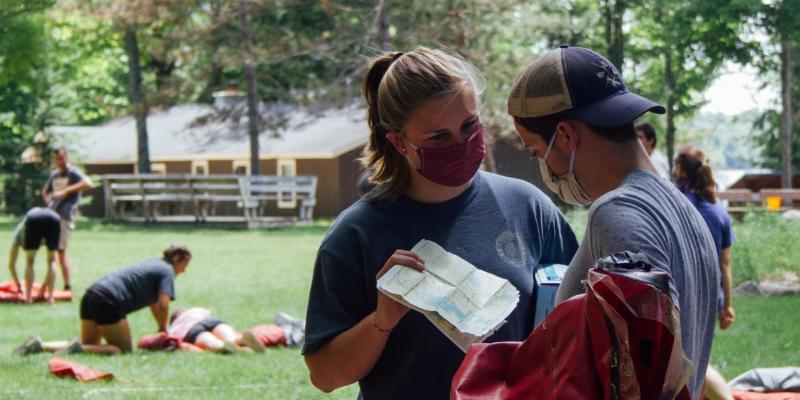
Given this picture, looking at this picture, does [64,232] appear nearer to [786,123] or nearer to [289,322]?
[289,322]

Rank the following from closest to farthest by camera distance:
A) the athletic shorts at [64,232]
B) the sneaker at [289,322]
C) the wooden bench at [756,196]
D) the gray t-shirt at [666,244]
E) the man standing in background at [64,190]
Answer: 1. the gray t-shirt at [666,244]
2. the sneaker at [289,322]
3. the athletic shorts at [64,232]
4. the man standing in background at [64,190]
5. the wooden bench at [756,196]

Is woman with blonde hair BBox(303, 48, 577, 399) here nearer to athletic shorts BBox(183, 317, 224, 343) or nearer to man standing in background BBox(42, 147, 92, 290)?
athletic shorts BBox(183, 317, 224, 343)

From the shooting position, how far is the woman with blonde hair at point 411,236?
2.71 meters

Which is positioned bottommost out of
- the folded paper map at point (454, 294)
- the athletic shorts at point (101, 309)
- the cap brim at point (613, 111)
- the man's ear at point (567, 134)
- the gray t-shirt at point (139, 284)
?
the athletic shorts at point (101, 309)

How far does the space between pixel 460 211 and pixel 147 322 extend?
10.0 metres

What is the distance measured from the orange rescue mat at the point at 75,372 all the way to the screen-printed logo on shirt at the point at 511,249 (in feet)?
21.8

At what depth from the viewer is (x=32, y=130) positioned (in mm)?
41906

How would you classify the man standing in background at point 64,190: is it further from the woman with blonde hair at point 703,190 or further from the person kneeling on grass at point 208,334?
the woman with blonde hair at point 703,190

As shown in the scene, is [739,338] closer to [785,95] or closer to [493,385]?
[493,385]

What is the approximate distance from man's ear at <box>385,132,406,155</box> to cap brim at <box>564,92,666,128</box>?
78 cm

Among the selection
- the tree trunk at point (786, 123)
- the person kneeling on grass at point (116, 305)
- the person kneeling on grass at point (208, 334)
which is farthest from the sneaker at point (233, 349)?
the tree trunk at point (786, 123)

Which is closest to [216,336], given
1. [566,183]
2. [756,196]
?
[566,183]

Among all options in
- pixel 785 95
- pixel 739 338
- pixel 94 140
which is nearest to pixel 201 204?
pixel 94 140

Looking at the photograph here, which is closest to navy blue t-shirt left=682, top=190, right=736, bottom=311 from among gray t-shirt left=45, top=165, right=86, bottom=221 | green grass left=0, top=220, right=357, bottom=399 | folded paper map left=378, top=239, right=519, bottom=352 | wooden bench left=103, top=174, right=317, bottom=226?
green grass left=0, top=220, right=357, bottom=399
